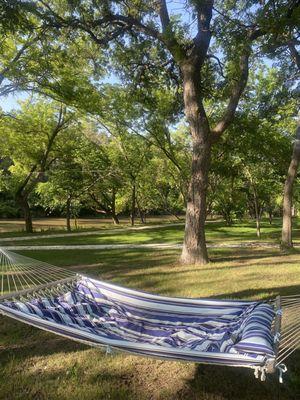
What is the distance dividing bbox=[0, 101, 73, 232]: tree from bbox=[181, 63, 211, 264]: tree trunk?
393 inches

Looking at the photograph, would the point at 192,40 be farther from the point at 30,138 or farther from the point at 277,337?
the point at 30,138

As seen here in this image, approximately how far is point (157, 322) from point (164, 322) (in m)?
0.07

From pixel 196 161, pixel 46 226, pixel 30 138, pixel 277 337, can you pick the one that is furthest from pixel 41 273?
pixel 46 226

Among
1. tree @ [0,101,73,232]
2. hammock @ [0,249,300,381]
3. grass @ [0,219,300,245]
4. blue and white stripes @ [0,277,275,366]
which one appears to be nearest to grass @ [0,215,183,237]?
tree @ [0,101,73,232]

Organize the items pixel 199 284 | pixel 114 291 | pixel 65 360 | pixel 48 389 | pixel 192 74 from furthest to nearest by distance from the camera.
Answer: pixel 192 74, pixel 199 284, pixel 114 291, pixel 65 360, pixel 48 389

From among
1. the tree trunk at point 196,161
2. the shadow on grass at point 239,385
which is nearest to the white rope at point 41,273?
the shadow on grass at point 239,385

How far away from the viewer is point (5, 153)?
17.7m

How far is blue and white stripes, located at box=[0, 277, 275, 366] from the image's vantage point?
2529 millimetres

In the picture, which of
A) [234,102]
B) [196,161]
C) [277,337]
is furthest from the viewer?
[234,102]

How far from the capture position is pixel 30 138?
56.6ft

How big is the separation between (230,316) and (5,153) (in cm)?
1628

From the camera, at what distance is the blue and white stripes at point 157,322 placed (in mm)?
2529

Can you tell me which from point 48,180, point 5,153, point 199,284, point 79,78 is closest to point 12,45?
point 79,78

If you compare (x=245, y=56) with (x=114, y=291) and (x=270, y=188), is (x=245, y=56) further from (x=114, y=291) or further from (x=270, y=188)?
(x=270, y=188)
